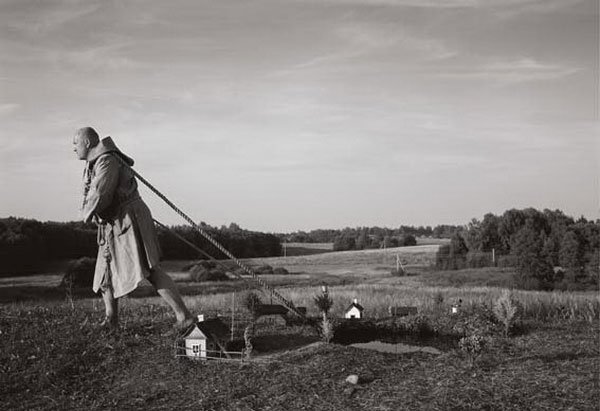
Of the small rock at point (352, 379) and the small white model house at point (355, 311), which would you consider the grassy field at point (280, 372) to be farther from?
the small white model house at point (355, 311)

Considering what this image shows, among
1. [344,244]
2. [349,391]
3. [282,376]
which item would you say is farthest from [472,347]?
[344,244]

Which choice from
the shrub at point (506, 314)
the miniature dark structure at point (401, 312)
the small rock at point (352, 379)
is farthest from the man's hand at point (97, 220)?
the miniature dark structure at point (401, 312)

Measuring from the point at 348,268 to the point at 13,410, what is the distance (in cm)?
5153

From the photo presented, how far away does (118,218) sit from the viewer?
732 centimetres

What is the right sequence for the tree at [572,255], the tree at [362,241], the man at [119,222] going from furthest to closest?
the tree at [362,241], the tree at [572,255], the man at [119,222]

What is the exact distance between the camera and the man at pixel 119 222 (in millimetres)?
7098

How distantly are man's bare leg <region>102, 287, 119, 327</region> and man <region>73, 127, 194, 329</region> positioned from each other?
0.46 ft

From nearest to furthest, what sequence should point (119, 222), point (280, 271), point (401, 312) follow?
point (119, 222)
point (401, 312)
point (280, 271)

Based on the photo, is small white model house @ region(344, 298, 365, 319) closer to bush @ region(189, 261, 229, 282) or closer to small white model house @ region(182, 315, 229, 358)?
small white model house @ region(182, 315, 229, 358)

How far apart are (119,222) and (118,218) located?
57 mm

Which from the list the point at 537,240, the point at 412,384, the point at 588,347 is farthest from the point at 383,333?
the point at 537,240

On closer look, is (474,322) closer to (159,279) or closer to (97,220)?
(159,279)

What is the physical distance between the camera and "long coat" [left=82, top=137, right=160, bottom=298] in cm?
706

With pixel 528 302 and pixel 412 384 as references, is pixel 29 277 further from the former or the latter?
pixel 412 384
